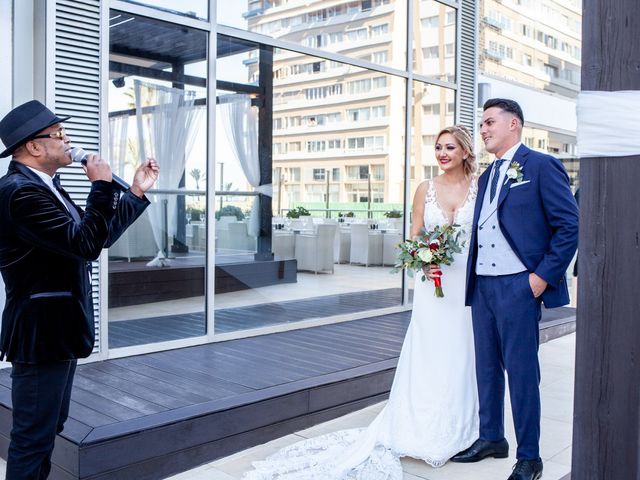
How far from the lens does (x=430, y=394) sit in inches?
137

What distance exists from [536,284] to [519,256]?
0.47 feet

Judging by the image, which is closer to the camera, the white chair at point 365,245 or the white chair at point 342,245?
the white chair at point 342,245

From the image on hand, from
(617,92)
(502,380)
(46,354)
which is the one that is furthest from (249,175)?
(617,92)

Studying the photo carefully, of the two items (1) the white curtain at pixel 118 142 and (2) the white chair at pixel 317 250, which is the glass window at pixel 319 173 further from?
(1) the white curtain at pixel 118 142

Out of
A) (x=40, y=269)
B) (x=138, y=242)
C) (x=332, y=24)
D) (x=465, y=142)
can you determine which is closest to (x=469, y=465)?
(x=465, y=142)

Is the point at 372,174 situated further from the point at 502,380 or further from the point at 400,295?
the point at 502,380

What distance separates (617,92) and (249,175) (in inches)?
156

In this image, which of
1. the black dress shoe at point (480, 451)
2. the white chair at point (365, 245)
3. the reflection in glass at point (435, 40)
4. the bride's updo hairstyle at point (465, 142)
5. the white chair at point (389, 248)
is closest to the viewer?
the black dress shoe at point (480, 451)

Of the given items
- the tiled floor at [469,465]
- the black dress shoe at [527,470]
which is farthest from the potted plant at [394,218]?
the black dress shoe at [527,470]

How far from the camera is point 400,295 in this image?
7.05m

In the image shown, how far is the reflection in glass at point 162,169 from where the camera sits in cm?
464

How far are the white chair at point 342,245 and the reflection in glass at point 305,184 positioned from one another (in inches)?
0.4

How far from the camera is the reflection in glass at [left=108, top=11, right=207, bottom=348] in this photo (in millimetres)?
4645

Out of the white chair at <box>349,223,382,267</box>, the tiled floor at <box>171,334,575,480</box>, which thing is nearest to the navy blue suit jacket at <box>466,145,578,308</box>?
the tiled floor at <box>171,334,575,480</box>
